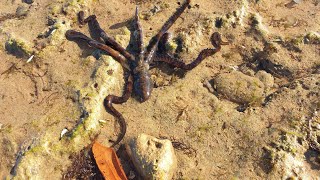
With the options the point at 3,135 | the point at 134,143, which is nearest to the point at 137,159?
the point at 134,143

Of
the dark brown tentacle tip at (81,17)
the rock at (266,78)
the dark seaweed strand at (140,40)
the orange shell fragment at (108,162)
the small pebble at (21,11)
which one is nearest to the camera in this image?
the orange shell fragment at (108,162)

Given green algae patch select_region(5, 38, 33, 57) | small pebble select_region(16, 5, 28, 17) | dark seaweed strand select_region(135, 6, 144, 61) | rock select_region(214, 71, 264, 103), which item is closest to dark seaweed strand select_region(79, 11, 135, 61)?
dark seaweed strand select_region(135, 6, 144, 61)

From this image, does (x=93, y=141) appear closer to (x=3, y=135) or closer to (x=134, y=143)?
(x=134, y=143)

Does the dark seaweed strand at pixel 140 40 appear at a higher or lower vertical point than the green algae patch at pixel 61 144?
higher

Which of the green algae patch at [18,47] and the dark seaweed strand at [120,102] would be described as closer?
the dark seaweed strand at [120,102]

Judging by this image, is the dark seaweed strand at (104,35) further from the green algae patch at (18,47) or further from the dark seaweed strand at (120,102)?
the green algae patch at (18,47)

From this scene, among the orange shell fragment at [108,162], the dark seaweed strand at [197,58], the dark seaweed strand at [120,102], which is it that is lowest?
the orange shell fragment at [108,162]

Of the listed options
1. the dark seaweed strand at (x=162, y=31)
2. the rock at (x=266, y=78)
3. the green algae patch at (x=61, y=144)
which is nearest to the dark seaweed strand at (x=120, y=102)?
the green algae patch at (x=61, y=144)

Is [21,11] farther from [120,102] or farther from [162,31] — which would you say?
[120,102]
